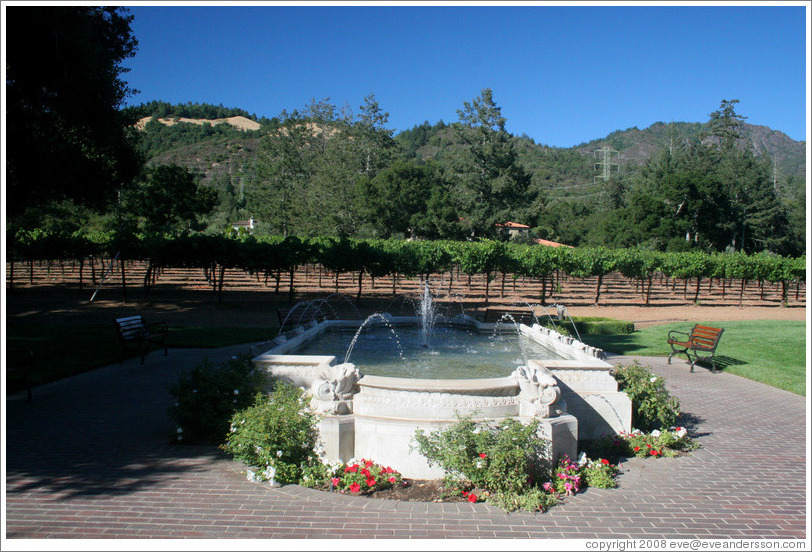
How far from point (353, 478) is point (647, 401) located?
4373 mm

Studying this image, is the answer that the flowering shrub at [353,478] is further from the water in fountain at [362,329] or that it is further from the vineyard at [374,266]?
the vineyard at [374,266]

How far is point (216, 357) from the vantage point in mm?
12844

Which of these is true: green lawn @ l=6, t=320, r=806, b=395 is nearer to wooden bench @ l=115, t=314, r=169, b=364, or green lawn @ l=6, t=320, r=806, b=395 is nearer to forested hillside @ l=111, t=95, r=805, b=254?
wooden bench @ l=115, t=314, r=169, b=364

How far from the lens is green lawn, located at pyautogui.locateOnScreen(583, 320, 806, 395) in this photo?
1184 centimetres

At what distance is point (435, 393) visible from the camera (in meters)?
6.12

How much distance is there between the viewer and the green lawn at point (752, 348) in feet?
38.8

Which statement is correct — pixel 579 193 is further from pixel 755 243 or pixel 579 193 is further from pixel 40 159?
pixel 40 159

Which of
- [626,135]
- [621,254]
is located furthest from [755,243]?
[626,135]

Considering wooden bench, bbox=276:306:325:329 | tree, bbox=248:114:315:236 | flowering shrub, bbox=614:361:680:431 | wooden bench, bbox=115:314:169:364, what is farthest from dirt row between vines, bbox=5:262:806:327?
tree, bbox=248:114:315:236

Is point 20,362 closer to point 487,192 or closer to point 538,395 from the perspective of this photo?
point 538,395

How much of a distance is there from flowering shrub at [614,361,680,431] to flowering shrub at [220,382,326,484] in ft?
14.7

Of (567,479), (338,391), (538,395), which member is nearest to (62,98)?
(338,391)

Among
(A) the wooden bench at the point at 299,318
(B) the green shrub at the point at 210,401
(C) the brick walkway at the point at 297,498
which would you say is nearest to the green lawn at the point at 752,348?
(C) the brick walkway at the point at 297,498

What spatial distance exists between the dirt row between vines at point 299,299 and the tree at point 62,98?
242 inches
